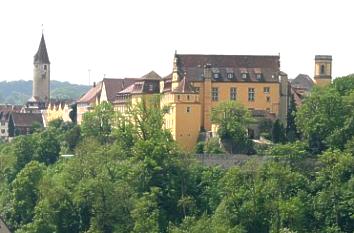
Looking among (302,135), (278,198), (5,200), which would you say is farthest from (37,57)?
(278,198)

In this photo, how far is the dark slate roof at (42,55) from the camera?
471 feet

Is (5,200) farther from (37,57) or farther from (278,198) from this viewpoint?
(37,57)

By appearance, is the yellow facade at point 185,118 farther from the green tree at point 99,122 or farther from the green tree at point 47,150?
the green tree at point 47,150

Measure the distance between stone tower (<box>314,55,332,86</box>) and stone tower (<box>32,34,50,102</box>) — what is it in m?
61.5

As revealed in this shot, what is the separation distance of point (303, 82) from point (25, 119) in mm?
36059

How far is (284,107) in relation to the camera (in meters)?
80.6

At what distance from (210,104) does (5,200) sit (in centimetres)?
1595

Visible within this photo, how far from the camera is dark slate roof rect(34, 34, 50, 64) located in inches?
5650

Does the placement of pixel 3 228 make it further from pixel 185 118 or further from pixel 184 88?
pixel 184 88

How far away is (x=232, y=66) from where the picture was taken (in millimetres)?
81000

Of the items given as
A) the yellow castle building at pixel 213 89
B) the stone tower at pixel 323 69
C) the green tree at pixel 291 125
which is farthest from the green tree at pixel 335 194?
the stone tower at pixel 323 69

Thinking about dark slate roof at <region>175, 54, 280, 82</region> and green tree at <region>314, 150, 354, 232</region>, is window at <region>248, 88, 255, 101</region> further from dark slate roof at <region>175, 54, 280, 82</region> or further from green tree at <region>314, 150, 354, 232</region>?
green tree at <region>314, 150, 354, 232</region>

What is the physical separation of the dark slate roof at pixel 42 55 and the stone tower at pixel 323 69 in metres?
62.7

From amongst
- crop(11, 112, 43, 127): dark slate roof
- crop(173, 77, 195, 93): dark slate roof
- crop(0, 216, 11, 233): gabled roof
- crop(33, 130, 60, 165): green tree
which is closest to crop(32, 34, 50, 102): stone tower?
crop(11, 112, 43, 127): dark slate roof
